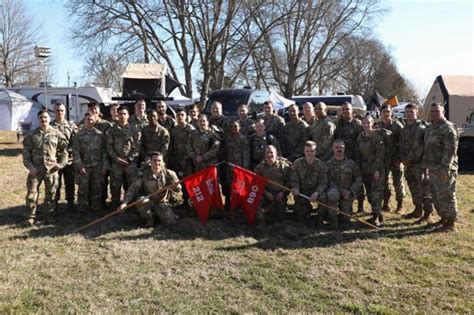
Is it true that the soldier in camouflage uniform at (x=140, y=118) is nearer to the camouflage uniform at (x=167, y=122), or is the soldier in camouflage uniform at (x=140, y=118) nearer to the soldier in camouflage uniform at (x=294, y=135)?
the camouflage uniform at (x=167, y=122)

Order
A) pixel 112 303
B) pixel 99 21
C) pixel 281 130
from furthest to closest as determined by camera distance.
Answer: pixel 99 21, pixel 281 130, pixel 112 303

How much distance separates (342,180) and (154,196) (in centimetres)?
290

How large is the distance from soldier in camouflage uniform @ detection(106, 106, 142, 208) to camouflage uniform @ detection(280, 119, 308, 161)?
2.52 m

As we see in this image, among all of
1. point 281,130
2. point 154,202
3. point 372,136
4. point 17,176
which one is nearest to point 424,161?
point 372,136

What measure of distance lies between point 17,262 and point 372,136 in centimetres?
532

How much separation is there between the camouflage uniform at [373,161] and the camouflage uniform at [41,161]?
4834 mm

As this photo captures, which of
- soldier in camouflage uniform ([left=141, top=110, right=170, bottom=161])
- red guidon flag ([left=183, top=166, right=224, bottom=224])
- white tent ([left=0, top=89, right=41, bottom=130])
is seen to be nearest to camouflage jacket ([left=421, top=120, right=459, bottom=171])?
red guidon flag ([left=183, top=166, right=224, bottom=224])

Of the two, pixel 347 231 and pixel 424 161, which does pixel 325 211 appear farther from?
pixel 424 161

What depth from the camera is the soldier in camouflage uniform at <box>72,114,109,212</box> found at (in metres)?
7.16

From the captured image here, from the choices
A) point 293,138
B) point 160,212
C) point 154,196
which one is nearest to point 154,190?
point 154,196

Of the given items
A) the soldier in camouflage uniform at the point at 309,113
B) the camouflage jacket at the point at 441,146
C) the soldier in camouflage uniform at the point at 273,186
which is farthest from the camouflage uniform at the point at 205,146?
the camouflage jacket at the point at 441,146

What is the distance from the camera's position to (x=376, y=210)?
6754 millimetres

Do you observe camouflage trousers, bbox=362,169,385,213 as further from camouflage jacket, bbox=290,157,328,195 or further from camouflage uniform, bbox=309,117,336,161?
camouflage jacket, bbox=290,157,328,195

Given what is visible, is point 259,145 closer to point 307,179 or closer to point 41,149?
point 307,179
